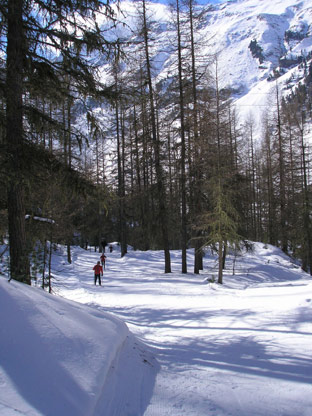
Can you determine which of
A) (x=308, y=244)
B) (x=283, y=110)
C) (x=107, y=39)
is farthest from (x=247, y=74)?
(x=107, y=39)

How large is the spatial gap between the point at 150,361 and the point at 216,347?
1504 mm

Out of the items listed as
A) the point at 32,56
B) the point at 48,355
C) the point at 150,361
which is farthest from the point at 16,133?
the point at 150,361

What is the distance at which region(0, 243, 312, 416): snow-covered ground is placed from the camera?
97.1 inches

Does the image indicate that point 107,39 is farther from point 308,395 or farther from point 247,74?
point 247,74

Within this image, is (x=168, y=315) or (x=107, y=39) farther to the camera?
(x=168, y=315)

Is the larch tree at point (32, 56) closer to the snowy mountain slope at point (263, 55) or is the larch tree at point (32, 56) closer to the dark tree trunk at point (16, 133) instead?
the dark tree trunk at point (16, 133)

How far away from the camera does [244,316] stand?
7.12 m

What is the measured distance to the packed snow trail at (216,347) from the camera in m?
3.13

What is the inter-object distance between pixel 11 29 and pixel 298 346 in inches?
324

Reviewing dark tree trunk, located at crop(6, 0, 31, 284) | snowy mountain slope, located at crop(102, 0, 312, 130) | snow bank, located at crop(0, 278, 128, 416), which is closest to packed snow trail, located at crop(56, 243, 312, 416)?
snow bank, located at crop(0, 278, 128, 416)

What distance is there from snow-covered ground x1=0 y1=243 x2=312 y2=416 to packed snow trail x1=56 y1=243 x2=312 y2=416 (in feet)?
0.05

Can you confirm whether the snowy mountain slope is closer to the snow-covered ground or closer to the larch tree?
the larch tree

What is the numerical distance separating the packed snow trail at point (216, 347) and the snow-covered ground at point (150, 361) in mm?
16

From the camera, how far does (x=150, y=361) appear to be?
4355 millimetres
